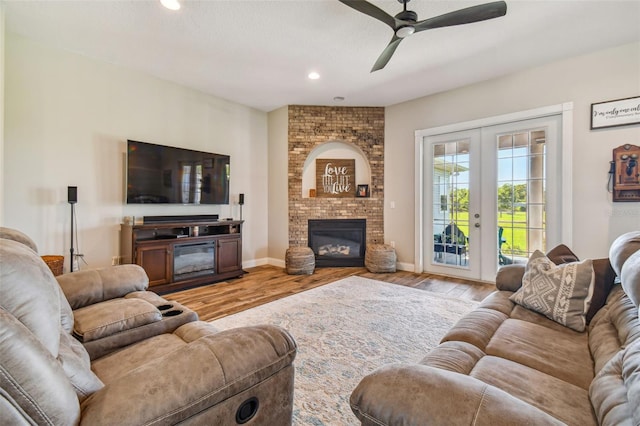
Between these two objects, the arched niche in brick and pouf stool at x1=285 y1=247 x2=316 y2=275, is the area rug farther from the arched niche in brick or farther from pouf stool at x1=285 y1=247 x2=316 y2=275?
the arched niche in brick

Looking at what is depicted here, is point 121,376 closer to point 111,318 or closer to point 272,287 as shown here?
point 111,318

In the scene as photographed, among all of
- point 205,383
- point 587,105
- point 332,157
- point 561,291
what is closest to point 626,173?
point 587,105

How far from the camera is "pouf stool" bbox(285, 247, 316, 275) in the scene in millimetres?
4621

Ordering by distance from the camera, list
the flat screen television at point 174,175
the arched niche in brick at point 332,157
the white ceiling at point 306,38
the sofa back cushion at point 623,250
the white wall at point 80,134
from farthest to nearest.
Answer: the arched niche in brick at point 332,157
the flat screen television at point 174,175
the white wall at point 80,134
the white ceiling at point 306,38
the sofa back cushion at point 623,250

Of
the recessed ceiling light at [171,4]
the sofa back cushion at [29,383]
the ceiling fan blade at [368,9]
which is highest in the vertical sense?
the recessed ceiling light at [171,4]

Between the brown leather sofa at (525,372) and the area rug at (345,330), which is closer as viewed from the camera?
the brown leather sofa at (525,372)

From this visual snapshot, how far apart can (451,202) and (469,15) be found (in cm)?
275

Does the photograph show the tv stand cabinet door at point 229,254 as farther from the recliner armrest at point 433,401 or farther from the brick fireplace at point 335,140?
the recliner armrest at point 433,401

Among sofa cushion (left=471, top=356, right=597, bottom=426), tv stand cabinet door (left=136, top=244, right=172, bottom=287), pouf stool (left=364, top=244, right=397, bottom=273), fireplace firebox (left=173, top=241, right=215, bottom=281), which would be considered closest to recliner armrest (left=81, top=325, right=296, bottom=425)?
sofa cushion (left=471, top=356, right=597, bottom=426)

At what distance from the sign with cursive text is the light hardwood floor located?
1.39 meters

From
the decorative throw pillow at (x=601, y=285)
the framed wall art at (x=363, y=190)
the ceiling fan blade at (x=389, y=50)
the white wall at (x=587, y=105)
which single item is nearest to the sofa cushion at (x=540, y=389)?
the decorative throw pillow at (x=601, y=285)

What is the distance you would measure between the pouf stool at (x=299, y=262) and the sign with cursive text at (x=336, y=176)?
120 centimetres

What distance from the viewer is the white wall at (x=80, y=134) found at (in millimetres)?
3021

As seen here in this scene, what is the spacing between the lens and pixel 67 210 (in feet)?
10.9
